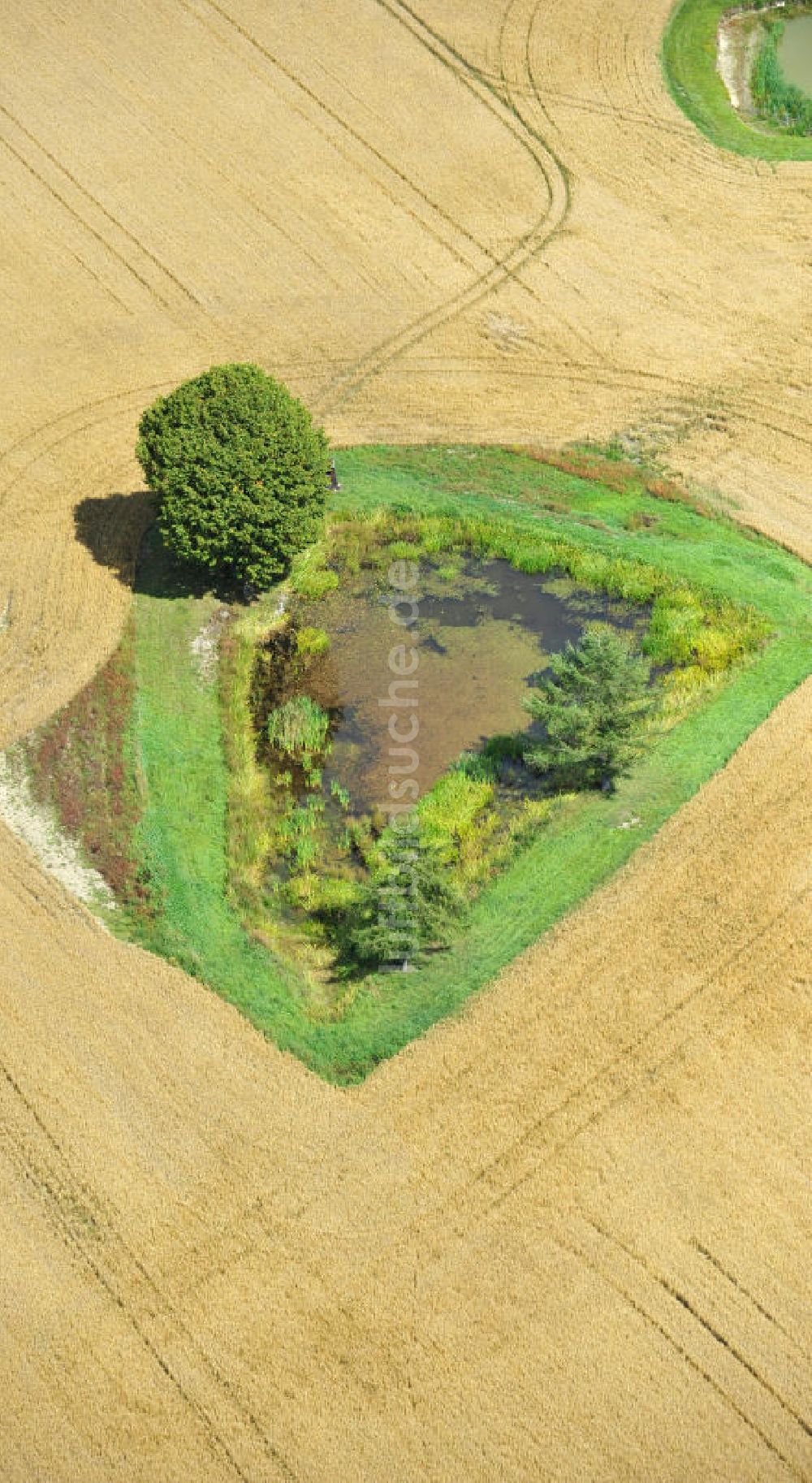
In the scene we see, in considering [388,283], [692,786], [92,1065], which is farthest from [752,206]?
[92,1065]

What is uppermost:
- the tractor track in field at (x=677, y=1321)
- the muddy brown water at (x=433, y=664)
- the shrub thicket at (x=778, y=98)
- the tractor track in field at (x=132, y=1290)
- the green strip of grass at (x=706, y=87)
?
the shrub thicket at (x=778, y=98)

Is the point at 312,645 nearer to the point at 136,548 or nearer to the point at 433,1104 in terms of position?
the point at 136,548

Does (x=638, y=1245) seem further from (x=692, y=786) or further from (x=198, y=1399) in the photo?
(x=692, y=786)

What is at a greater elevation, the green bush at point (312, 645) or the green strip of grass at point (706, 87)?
the green strip of grass at point (706, 87)

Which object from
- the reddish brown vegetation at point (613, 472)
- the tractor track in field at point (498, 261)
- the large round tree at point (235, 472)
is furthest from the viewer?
the tractor track in field at point (498, 261)

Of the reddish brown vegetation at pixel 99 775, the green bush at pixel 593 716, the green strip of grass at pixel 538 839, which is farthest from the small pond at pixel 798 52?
the reddish brown vegetation at pixel 99 775

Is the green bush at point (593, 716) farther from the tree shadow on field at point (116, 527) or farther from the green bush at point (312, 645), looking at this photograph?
the tree shadow on field at point (116, 527)

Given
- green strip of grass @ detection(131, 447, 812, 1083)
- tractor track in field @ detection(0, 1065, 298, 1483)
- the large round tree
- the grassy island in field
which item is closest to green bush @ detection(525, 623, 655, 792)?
the grassy island in field
